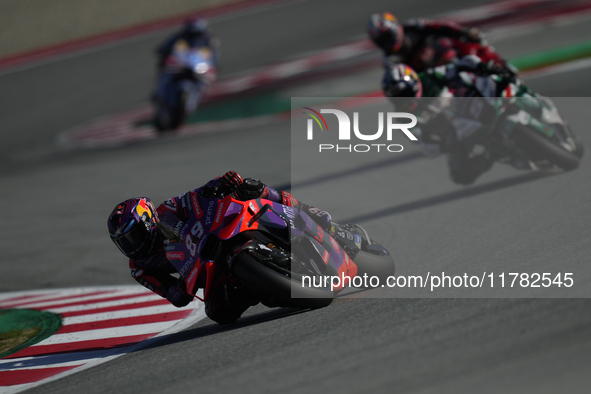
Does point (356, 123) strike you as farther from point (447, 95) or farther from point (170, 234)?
point (170, 234)

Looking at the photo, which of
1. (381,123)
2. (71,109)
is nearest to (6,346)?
(381,123)

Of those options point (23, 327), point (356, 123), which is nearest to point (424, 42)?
point (356, 123)

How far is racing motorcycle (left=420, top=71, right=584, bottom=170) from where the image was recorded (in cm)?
702

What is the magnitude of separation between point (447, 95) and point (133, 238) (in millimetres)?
4221

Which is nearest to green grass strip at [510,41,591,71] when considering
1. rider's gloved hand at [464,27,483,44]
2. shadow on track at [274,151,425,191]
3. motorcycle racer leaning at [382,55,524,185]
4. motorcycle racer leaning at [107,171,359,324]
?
rider's gloved hand at [464,27,483,44]

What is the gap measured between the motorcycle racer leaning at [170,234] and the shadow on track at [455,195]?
2669 millimetres

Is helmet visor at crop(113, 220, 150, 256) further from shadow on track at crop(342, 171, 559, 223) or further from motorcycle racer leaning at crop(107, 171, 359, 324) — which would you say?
shadow on track at crop(342, 171, 559, 223)

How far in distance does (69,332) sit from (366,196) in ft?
13.7

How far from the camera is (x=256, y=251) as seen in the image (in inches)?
178

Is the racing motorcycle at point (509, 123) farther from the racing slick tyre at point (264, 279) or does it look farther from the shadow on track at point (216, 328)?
the racing slick tyre at point (264, 279)

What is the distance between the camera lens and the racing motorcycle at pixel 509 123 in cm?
702

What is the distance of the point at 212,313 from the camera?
16.5 feet

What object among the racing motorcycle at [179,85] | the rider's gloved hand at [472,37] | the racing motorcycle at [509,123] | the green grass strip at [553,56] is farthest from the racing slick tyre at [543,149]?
the racing motorcycle at [179,85]

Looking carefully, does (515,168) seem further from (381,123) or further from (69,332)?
(69,332)
